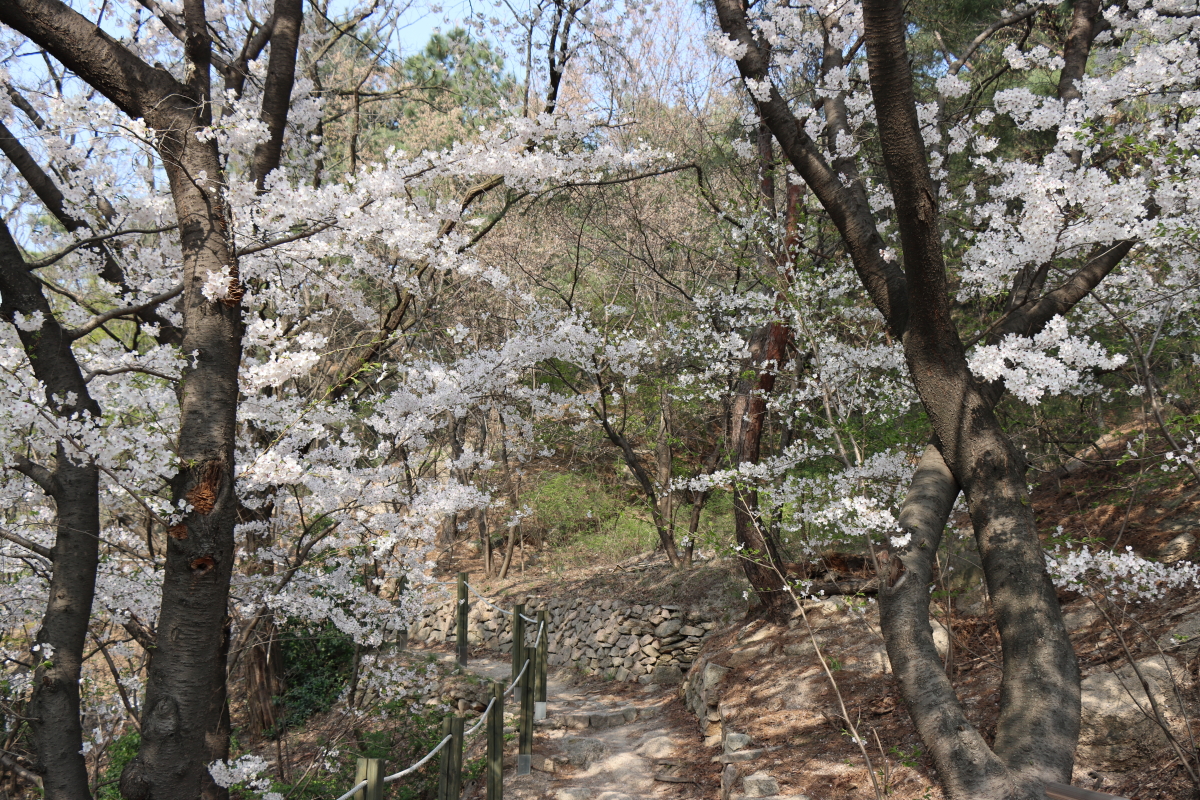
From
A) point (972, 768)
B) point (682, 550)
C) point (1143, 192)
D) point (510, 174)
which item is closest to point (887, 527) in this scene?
point (972, 768)

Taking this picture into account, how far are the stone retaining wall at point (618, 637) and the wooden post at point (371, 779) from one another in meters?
4.39

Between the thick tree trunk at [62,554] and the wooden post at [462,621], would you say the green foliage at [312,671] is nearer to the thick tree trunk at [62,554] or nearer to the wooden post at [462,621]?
the wooden post at [462,621]

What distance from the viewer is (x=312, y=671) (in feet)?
29.1

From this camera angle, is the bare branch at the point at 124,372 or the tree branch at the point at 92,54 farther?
the bare branch at the point at 124,372

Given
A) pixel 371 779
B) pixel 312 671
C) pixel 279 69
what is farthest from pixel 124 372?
pixel 312 671

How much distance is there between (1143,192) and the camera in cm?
371

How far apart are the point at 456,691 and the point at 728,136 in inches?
311

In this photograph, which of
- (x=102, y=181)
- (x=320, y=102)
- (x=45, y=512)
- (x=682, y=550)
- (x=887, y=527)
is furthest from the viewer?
(x=682, y=550)

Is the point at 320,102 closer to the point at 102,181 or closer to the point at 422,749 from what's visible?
the point at 102,181

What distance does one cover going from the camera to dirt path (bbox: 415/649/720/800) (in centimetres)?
543

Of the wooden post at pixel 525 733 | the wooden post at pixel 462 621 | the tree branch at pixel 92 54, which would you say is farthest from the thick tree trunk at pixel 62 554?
the wooden post at pixel 462 621

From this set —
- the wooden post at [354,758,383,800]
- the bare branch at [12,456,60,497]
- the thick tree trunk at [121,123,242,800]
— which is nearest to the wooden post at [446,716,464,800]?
the wooden post at [354,758,383,800]

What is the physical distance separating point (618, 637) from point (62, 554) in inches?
283

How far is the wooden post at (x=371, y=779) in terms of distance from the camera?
2.74m
